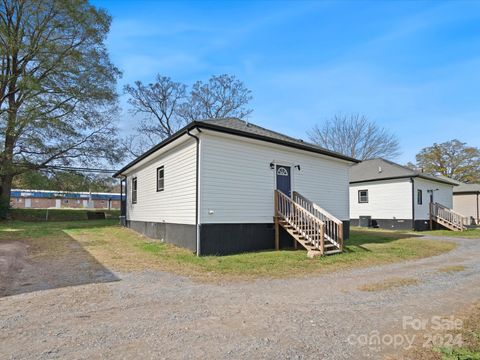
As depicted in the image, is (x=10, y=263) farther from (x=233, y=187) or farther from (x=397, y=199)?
(x=397, y=199)

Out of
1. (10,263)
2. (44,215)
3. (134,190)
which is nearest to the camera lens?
(10,263)

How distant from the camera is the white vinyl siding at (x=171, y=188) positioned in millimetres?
8875

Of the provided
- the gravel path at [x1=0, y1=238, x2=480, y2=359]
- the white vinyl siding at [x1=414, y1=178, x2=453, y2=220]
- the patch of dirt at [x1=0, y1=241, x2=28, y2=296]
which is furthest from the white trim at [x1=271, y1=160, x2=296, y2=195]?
the white vinyl siding at [x1=414, y1=178, x2=453, y2=220]

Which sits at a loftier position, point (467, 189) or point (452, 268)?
point (467, 189)

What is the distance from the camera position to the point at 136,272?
6352 millimetres

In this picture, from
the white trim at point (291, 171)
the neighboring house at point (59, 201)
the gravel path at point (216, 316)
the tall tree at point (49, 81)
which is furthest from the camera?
the neighboring house at point (59, 201)

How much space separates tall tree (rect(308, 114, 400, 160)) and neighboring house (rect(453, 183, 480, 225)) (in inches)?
283

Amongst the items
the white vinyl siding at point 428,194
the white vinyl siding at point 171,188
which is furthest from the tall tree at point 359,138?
the white vinyl siding at point 171,188

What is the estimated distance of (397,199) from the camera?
62.7ft

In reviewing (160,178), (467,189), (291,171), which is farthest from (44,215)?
(467,189)

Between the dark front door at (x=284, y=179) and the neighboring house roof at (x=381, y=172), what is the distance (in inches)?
463

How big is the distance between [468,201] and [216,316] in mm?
35278

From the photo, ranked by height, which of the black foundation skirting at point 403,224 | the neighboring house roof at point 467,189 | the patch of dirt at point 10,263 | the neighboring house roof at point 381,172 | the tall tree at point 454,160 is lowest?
the black foundation skirting at point 403,224

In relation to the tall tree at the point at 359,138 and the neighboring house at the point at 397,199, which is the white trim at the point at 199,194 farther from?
the tall tree at the point at 359,138
